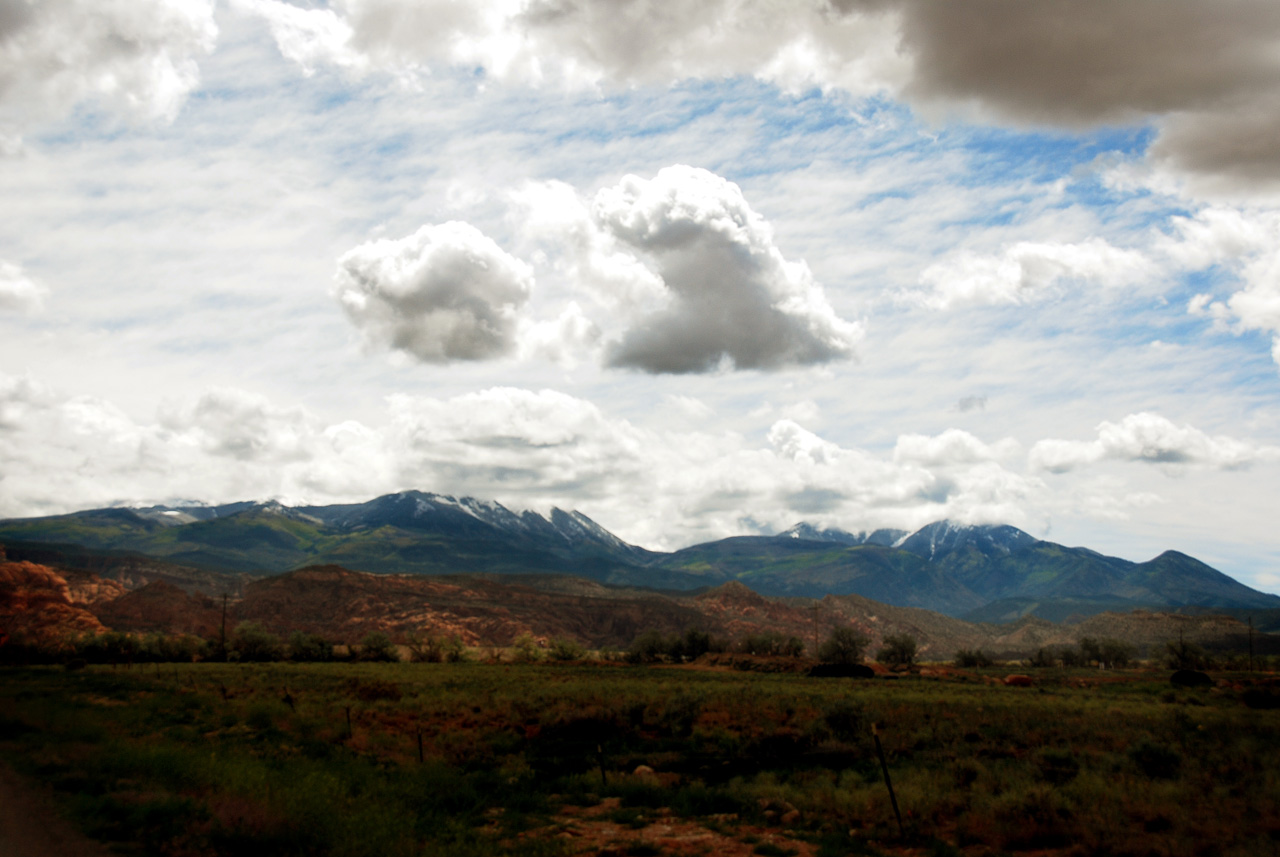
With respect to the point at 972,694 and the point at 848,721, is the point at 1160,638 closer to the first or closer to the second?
the point at 972,694

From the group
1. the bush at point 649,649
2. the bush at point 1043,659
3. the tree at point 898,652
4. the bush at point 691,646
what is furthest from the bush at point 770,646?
the bush at point 1043,659

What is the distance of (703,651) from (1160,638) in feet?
386

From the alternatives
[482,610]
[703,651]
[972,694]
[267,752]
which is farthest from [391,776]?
[482,610]

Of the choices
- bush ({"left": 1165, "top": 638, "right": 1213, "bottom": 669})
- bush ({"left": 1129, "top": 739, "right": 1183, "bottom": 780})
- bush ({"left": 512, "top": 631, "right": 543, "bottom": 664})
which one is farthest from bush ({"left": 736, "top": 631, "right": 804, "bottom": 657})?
bush ({"left": 1129, "top": 739, "right": 1183, "bottom": 780})

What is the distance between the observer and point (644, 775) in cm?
2353

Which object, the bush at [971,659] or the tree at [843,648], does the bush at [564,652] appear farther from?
A: the bush at [971,659]

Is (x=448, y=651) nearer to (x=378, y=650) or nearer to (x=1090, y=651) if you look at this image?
(x=378, y=650)

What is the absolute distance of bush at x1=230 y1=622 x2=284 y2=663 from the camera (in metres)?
87.8

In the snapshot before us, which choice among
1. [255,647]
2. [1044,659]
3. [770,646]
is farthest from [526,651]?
[1044,659]

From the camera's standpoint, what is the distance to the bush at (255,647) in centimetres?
8781

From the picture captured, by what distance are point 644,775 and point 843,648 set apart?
7967 centimetres

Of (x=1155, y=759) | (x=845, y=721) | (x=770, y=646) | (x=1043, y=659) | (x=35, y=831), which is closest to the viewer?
(x=35, y=831)

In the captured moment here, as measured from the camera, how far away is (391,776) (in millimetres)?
22062

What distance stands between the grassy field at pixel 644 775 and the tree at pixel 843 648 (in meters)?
58.2
